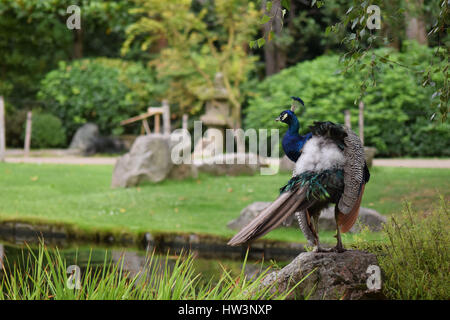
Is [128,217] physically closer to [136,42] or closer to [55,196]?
[55,196]

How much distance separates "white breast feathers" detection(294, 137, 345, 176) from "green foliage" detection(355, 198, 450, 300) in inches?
33.4

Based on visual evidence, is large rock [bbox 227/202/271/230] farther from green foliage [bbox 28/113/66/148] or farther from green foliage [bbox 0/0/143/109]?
green foliage [bbox 0/0/143/109]

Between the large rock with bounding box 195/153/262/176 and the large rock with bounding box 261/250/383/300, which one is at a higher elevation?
the large rock with bounding box 195/153/262/176

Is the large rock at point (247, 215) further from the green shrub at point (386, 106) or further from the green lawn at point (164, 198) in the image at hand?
the green shrub at point (386, 106)

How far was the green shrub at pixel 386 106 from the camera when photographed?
15.7 m

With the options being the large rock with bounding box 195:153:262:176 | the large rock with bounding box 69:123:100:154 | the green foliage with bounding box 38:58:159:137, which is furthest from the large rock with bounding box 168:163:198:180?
the green foliage with bounding box 38:58:159:137

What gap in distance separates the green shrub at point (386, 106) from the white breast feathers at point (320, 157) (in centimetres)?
1205

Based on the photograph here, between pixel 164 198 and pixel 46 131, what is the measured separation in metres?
11.0

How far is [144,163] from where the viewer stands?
12.3 meters

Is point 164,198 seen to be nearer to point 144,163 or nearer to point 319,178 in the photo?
point 144,163

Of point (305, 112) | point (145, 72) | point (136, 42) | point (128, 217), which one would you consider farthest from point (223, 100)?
point (128, 217)

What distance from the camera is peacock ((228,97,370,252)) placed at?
11.9 feet
